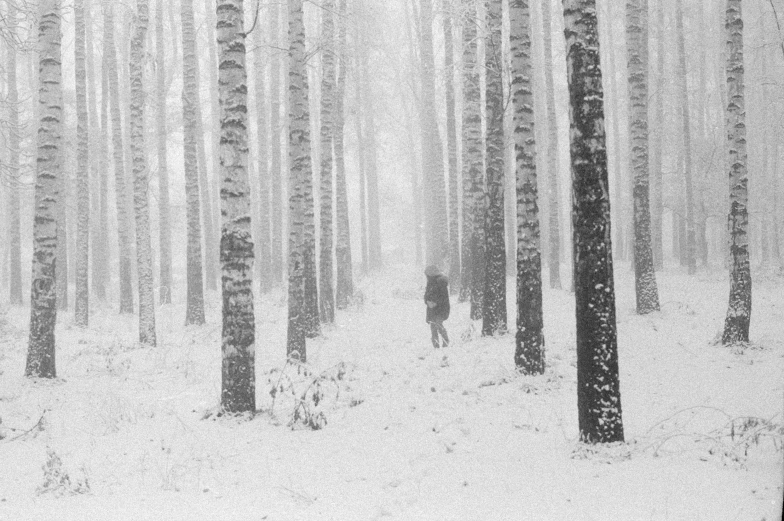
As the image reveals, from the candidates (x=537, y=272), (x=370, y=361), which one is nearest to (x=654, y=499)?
(x=537, y=272)

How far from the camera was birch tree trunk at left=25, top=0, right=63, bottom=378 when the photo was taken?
31.8 feet

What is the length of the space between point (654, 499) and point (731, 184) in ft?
24.9

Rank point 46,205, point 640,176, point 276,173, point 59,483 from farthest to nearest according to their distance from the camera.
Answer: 1. point 276,173
2. point 640,176
3. point 46,205
4. point 59,483

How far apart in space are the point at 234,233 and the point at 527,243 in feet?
14.4

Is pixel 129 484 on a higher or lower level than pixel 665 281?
lower

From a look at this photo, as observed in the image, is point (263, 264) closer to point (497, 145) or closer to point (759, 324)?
point (497, 145)

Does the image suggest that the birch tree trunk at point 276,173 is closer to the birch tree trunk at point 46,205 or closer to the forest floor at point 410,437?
the forest floor at point 410,437

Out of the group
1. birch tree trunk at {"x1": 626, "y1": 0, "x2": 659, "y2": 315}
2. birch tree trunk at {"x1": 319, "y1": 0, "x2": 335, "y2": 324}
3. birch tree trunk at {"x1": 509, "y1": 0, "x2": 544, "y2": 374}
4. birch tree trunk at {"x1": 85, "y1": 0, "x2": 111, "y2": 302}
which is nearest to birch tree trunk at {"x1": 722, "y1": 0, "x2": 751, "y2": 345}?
birch tree trunk at {"x1": 626, "y1": 0, "x2": 659, "y2": 315}

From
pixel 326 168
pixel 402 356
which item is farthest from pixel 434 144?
pixel 402 356

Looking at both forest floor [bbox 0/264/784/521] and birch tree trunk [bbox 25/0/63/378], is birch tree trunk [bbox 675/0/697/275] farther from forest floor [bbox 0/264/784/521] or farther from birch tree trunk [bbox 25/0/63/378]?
birch tree trunk [bbox 25/0/63/378]

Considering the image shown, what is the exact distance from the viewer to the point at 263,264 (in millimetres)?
21234

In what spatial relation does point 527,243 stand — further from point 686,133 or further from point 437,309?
point 686,133

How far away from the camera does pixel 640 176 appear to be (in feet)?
→ 43.0

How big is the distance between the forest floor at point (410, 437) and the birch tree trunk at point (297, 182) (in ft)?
2.57
